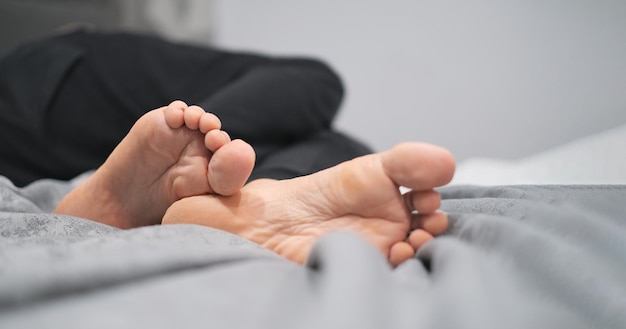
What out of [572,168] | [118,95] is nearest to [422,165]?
[572,168]

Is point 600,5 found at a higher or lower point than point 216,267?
higher

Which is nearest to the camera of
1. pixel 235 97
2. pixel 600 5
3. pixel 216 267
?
pixel 216 267

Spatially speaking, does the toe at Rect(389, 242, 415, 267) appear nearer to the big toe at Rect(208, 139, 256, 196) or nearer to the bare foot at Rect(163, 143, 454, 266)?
the bare foot at Rect(163, 143, 454, 266)

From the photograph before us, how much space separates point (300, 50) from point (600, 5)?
1.01 meters

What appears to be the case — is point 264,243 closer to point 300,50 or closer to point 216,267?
point 216,267

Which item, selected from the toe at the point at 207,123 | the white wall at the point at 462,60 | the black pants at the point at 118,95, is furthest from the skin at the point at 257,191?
the white wall at the point at 462,60

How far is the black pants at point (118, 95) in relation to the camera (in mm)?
816

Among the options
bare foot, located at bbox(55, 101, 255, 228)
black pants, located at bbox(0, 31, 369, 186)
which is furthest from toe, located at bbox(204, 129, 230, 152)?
black pants, located at bbox(0, 31, 369, 186)

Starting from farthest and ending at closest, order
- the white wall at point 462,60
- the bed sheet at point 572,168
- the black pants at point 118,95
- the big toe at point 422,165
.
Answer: the white wall at point 462,60 < the black pants at point 118,95 < the bed sheet at point 572,168 < the big toe at point 422,165

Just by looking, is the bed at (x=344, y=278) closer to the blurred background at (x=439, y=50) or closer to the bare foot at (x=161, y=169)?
the bare foot at (x=161, y=169)

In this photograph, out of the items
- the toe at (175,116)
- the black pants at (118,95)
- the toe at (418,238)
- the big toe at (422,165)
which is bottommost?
the black pants at (118,95)

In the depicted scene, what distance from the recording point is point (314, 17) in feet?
5.51

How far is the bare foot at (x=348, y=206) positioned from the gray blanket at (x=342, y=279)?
0.03 metres

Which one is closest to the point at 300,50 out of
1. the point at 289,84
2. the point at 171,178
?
the point at 289,84
